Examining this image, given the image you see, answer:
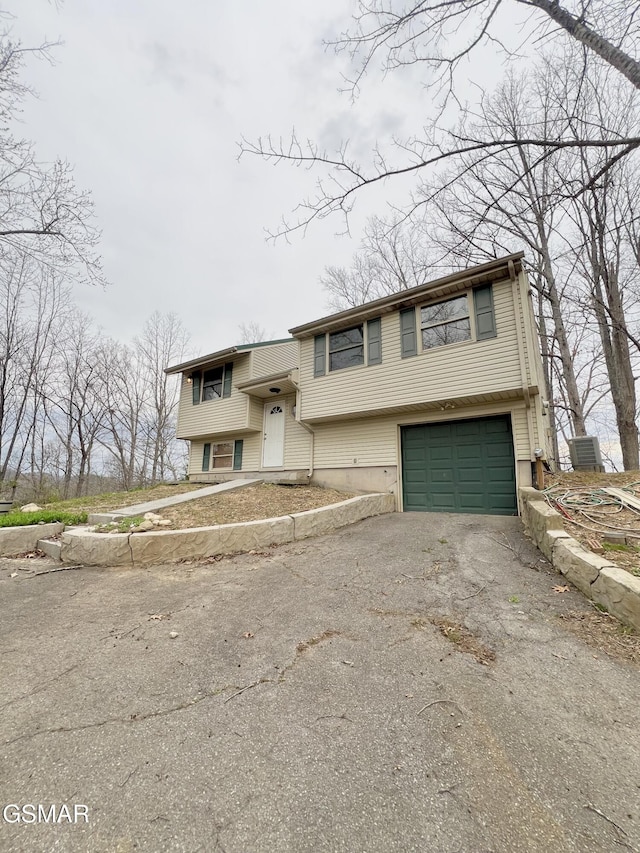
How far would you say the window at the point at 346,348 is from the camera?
944cm

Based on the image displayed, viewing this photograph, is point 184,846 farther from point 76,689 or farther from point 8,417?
point 8,417

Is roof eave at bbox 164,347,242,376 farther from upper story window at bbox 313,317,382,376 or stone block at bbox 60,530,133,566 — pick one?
stone block at bbox 60,530,133,566

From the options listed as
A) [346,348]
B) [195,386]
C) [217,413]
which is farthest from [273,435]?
[195,386]

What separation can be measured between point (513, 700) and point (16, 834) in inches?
89.4

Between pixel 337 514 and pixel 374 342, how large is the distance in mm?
4859

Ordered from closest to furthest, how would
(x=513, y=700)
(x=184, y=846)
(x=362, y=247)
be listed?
(x=184, y=846) < (x=513, y=700) < (x=362, y=247)

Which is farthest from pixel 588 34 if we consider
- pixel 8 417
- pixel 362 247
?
pixel 8 417

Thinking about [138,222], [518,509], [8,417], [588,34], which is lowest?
[518,509]

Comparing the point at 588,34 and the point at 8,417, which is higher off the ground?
the point at 588,34

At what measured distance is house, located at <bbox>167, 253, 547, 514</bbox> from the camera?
287 inches

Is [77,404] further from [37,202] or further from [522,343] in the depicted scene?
[522,343]

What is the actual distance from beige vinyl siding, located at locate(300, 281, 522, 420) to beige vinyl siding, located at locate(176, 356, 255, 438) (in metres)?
2.74

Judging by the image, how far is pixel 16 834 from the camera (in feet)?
3.89

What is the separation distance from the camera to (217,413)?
12.3 meters
